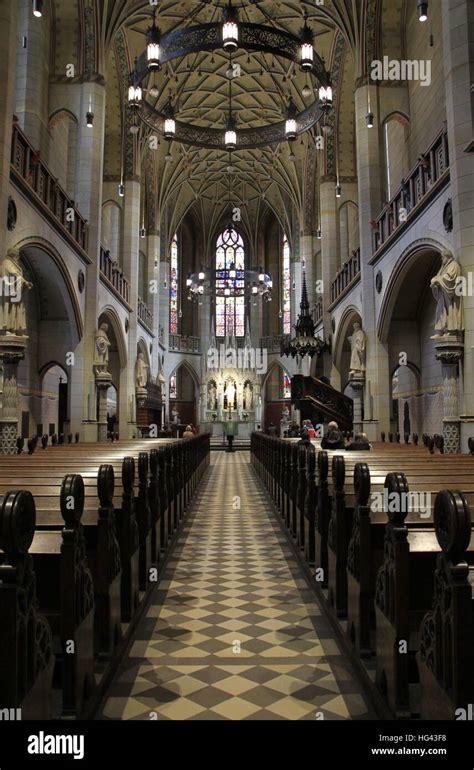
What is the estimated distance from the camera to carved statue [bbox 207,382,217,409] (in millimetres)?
36438

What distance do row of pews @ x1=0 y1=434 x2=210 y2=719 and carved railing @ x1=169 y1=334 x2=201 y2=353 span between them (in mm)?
31246

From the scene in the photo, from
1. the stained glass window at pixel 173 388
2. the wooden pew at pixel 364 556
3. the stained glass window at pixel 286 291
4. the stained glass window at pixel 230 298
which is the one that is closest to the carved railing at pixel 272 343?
the stained glass window at pixel 286 291

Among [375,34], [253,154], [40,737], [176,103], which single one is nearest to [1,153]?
[40,737]

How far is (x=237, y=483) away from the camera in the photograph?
15180 mm

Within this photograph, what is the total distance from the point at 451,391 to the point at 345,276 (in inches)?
471

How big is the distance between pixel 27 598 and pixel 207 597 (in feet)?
11.6

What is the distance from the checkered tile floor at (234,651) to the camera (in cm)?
321

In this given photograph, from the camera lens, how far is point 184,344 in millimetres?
37906

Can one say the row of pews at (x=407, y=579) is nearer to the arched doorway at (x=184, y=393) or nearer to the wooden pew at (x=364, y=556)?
the wooden pew at (x=364, y=556)

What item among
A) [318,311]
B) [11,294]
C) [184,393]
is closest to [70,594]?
[11,294]

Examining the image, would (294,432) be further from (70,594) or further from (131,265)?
(70,594)

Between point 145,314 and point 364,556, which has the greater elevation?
point 145,314

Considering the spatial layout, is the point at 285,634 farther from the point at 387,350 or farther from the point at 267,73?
the point at 267,73

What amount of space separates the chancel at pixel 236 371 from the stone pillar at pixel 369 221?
10 centimetres
